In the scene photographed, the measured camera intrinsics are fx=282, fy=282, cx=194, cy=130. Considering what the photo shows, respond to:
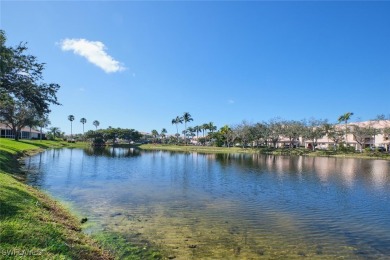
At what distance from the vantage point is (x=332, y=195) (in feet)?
83.5

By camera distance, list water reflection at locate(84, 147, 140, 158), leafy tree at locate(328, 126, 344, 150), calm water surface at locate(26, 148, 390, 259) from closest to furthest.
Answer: calm water surface at locate(26, 148, 390, 259) < water reflection at locate(84, 147, 140, 158) < leafy tree at locate(328, 126, 344, 150)

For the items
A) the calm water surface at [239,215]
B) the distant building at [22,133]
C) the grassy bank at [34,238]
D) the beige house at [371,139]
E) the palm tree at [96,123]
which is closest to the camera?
the grassy bank at [34,238]

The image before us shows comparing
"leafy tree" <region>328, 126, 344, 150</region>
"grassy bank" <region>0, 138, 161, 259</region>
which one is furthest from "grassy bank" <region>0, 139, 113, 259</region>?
"leafy tree" <region>328, 126, 344, 150</region>

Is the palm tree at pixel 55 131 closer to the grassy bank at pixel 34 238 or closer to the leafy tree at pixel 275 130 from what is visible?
the leafy tree at pixel 275 130

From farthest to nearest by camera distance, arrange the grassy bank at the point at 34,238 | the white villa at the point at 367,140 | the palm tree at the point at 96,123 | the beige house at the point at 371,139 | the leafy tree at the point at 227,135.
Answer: the palm tree at the point at 96,123, the leafy tree at the point at 227,135, the white villa at the point at 367,140, the beige house at the point at 371,139, the grassy bank at the point at 34,238

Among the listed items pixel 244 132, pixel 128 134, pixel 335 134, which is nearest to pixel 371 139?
pixel 335 134

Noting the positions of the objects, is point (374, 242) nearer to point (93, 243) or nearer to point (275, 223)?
point (275, 223)

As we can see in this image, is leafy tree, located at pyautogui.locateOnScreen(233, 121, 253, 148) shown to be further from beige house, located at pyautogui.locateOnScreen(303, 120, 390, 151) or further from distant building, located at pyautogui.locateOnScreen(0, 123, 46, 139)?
distant building, located at pyautogui.locateOnScreen(0, 123, 46, 139)

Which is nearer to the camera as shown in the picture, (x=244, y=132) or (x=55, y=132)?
(x=244, y=132)

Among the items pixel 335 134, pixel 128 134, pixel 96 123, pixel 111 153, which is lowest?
pixel 111 153

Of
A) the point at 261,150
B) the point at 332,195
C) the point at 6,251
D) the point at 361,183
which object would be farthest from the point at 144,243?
the point at 261,150

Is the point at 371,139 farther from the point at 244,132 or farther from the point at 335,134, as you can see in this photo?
the point at 244,132

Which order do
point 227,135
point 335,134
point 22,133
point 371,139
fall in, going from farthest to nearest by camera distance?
point 227,135 → point 22,133 → point 371,139 → point 335,134

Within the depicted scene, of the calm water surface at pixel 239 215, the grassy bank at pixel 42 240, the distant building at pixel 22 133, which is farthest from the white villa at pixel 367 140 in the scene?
the distant building at pixel 22 133
